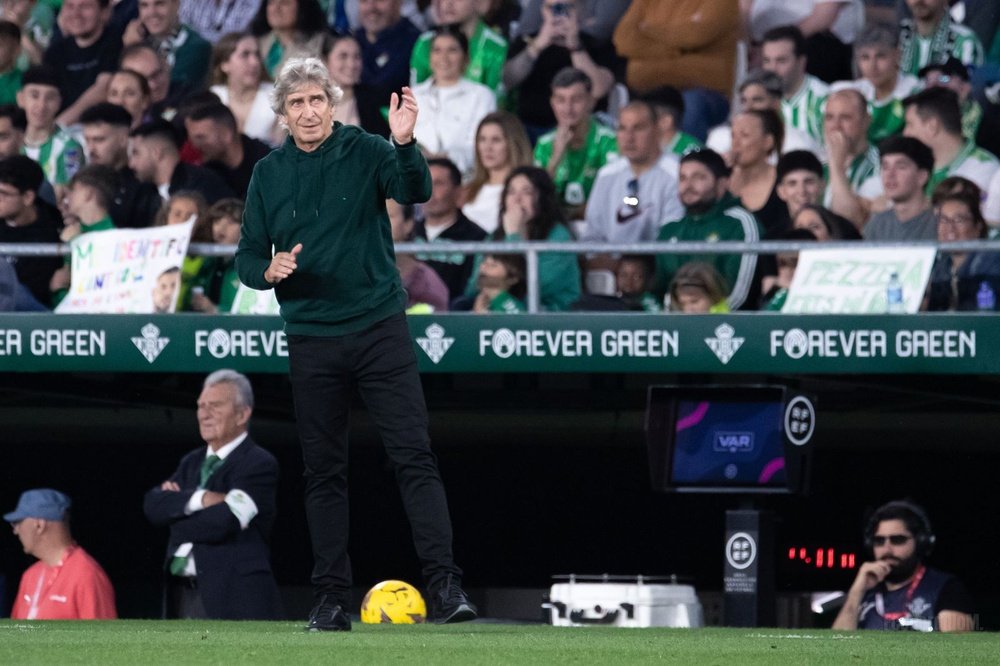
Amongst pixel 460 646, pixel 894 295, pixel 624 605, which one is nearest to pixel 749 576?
pixel 624 605

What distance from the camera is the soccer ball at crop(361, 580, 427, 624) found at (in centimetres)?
853

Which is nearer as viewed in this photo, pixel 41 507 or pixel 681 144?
pixel 41 507

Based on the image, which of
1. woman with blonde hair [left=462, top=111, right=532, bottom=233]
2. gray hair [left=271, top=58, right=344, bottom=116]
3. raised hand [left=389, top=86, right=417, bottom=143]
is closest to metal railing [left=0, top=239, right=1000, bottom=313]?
woman with blonde hair [left=462, top=111, right=532, bottom=233]

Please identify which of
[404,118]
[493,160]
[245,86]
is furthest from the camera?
[245,86]

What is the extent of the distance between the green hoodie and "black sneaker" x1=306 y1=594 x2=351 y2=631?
849 mm

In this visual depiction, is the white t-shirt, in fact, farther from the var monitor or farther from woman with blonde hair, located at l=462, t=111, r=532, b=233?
the var monitor

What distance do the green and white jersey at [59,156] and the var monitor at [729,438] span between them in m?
4.44

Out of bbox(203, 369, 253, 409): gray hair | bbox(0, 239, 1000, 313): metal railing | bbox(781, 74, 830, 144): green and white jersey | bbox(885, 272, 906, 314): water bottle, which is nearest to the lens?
bbox(203, 369, 253, 409): gray hair

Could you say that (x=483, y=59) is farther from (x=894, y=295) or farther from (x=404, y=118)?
(x=404, y=118)

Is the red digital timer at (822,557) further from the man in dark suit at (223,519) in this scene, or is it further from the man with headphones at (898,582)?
the man in dark suit at (223,519)

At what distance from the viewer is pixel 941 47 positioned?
11.4 meters

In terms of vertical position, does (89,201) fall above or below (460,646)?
above

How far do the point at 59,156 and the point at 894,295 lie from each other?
17.7ft

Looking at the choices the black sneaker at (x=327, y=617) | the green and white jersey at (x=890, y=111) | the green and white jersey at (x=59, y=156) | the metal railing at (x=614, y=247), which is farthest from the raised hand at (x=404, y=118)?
the green and white jersey at (x=59, y=156)
